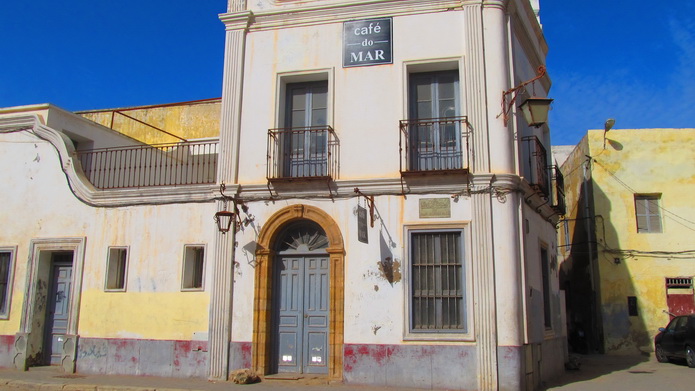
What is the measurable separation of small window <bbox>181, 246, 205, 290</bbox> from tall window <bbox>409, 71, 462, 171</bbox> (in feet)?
15.1

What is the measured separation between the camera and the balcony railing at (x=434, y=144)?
35.7 ft

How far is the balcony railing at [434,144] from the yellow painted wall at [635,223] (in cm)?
1053

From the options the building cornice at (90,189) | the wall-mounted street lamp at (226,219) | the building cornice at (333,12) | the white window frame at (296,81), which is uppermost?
the building cornice at (333,12)

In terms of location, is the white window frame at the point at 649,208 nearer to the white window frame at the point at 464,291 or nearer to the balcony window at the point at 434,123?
the balcony window at the point at 434,123

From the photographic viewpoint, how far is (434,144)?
1123 cm

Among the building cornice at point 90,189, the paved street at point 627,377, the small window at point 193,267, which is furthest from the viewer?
the building cornice at point 90,189

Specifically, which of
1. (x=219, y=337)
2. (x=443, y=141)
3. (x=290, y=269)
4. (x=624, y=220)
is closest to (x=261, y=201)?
(x=290, y=269)

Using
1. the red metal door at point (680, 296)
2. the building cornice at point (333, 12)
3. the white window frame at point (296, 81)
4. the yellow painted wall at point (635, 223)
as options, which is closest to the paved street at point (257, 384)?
the white window frame at point (296, 81)

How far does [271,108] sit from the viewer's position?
11.9 meters

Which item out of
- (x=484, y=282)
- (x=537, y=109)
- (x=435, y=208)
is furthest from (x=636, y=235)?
(x=435, y=208)

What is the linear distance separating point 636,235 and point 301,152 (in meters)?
12.7

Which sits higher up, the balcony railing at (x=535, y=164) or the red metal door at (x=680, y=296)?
the balcony railing at (x=535, y=164)

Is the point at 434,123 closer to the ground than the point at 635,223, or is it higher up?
higher up

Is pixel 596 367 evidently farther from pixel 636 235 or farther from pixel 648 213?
pixel 648 213
